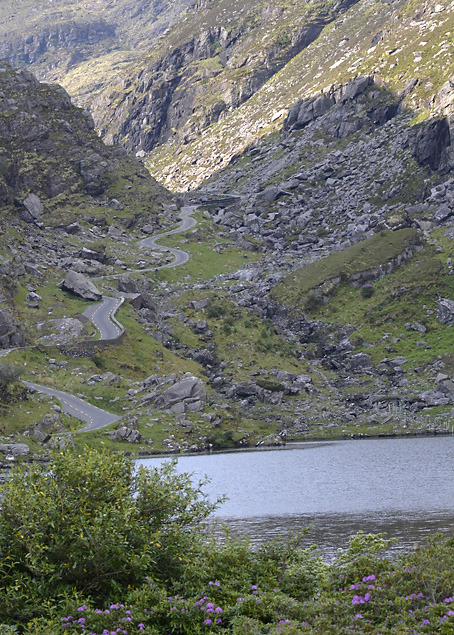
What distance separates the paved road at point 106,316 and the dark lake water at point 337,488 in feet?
119

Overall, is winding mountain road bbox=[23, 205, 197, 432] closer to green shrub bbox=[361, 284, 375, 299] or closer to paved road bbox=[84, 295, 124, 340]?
paved road bbox=[84, 295, 124, 340]

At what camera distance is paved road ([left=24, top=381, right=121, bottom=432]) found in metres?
81.9

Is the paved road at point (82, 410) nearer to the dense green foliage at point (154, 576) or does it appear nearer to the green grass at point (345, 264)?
the dense green foliage at point (154, 576)

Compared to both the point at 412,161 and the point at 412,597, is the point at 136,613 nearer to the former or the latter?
the point at 412,597

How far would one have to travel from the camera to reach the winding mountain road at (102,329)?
83250mm

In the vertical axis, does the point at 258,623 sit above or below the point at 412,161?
below

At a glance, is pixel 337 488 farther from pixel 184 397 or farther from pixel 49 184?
pixel 49 184

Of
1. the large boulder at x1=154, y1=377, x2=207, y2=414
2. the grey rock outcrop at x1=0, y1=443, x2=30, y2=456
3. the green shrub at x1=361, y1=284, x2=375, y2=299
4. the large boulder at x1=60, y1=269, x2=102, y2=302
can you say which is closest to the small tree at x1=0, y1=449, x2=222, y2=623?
the grey rock outcrop at x1=0, y1=443, x2=30, y2=456

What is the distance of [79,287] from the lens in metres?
129

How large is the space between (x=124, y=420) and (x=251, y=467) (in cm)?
1928

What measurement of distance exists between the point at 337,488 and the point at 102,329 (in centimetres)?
6324

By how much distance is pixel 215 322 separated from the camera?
12725 cm

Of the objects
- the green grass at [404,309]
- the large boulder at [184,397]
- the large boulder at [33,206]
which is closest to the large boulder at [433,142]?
the green grass at [404,309]

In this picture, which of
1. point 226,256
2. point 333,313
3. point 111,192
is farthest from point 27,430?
point 111,192
